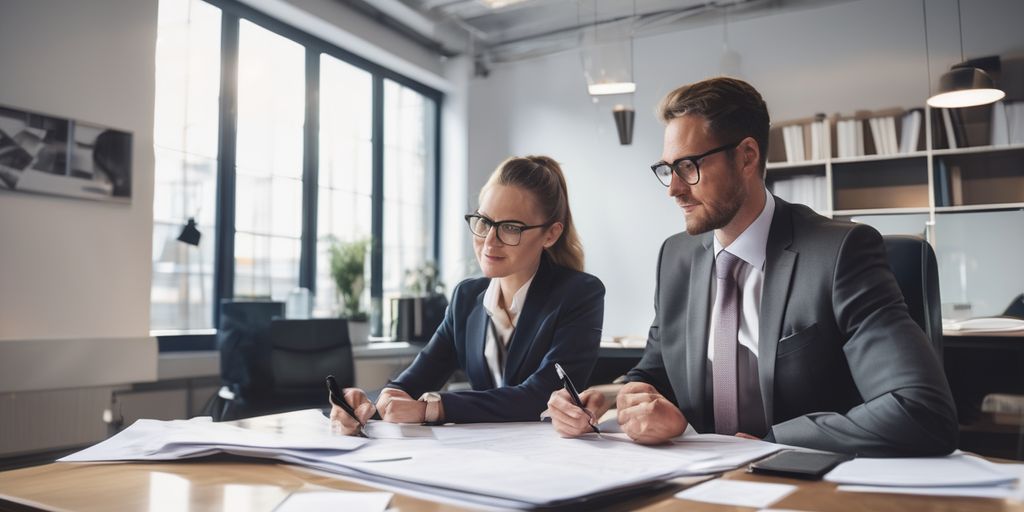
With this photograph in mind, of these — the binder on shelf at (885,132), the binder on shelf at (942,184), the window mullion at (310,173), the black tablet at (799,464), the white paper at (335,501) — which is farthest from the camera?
the window mullion at (310,173)

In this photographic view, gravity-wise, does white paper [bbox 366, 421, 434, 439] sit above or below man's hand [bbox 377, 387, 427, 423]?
below

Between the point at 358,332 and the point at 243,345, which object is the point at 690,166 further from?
the point at 358,332

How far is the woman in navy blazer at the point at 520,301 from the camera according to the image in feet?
5.42

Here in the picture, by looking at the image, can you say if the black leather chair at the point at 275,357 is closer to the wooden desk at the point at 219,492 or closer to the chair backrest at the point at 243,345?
the chair backrest at the point at 243,345

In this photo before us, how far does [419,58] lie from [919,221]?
12.5 feet

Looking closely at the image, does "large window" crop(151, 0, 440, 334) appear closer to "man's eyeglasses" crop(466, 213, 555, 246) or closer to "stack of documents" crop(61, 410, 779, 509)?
"man's eyeglasses" crop(466, 213, 555, 246)

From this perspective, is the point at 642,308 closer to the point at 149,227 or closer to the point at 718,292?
the point at 149,227

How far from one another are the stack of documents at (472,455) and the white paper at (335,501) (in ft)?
0.15

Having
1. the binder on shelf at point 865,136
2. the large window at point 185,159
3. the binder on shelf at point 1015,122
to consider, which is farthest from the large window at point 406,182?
the binder on shelf at point 1015,122

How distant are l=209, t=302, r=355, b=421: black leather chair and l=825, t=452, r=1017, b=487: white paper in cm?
271

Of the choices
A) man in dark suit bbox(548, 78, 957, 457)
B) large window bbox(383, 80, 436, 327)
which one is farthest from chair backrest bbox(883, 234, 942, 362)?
large window bbox(383, 80, 436, 327)

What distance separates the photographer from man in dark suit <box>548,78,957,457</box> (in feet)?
3.46

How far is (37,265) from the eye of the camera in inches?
123

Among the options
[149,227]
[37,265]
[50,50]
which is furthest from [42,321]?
[50,50]
